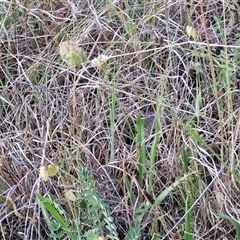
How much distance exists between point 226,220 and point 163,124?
0.91 feet

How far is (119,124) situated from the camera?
1296 millimetres

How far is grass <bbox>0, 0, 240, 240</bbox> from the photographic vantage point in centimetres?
111

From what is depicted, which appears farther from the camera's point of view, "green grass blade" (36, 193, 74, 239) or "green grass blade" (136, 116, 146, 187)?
"green grass blade" (136, 116, 146, 187)

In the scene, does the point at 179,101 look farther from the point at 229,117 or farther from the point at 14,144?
the point at 14,144

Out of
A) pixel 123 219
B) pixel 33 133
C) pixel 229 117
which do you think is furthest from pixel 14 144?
pixel 229 117

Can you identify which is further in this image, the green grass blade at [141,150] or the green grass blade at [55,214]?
the green grass blade at [141,150]

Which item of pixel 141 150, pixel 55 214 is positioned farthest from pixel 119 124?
pixel 55 214

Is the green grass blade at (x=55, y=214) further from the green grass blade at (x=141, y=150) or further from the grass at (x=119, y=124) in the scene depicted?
the green grass blade at (x=141, y=150)

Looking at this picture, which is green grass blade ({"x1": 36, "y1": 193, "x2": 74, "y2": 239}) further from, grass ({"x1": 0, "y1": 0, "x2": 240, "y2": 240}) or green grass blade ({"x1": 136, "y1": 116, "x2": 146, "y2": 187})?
green grass blade ({"x1": 136, "y1": 116, "x2": 146, "y2": 187})

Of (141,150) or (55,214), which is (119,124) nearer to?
(141,150)

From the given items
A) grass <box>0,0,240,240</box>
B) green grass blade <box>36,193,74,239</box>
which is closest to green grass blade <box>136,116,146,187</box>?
grass <box>0,0,240,240</box>

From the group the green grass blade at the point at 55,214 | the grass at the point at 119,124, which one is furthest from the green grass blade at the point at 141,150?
the green grass blade at the point at 55,214

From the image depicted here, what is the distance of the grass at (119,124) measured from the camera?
111 centimetres

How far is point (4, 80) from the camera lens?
147cm
